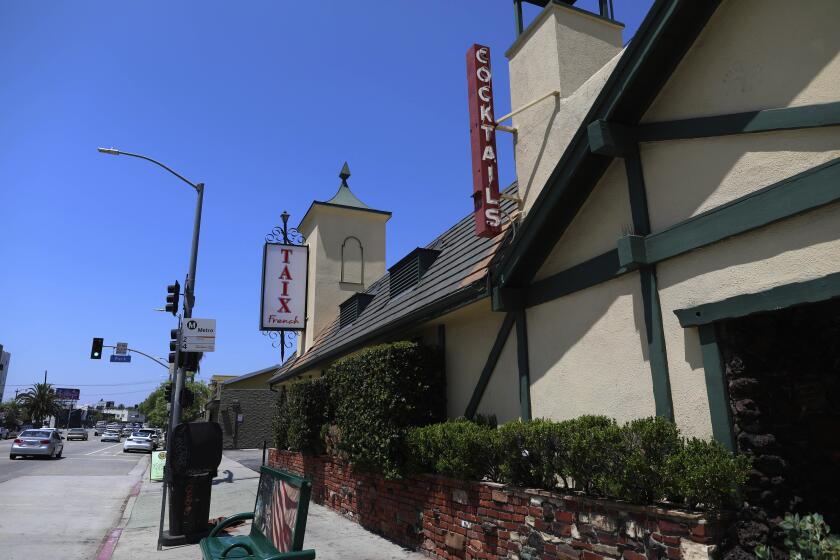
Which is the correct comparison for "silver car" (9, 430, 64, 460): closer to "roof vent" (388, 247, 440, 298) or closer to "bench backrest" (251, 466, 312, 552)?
"roof vent" (388, 247, 440, 298)

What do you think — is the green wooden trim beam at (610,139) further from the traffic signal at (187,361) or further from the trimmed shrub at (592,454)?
the traffic signal at (187,361)

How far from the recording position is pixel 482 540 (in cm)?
657

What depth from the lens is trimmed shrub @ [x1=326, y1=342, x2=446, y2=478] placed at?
866 cm

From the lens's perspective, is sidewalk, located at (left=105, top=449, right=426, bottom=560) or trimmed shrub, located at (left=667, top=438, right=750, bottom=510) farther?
sidewalk, located at (left=105, top=449, right=426, bottom=560)

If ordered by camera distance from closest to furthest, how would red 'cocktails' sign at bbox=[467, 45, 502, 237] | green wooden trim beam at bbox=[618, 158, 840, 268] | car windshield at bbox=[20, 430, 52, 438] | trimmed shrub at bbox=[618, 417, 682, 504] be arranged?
green wooden trim beam at bbox=[618, 158, 840, 268] → trimmed shrub at bbox=[618, 417, 682, 504] → red 'cocktails' sign at bbox=[467, 45, 502, 237] → car windshield at bbox=[20, 430, 52, 438]

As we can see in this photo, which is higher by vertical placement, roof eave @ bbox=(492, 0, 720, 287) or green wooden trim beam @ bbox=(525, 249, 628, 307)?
roof eave @ bbox=(492, 0, 720, 287)

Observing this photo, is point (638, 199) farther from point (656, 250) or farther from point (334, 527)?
point (334, 527)

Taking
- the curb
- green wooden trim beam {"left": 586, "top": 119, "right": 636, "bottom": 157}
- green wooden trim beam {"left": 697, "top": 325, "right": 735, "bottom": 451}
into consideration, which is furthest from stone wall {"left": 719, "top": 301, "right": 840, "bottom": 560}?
the curb

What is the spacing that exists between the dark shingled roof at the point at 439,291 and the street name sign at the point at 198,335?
287cm

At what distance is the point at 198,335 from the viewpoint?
11289mm

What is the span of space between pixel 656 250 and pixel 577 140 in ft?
5.06

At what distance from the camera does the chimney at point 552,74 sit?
302 inches

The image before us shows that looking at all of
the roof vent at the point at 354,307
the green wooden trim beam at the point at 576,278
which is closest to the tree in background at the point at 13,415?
the roof vent at the point at 354,307

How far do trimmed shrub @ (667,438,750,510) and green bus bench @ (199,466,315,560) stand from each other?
284 cm
